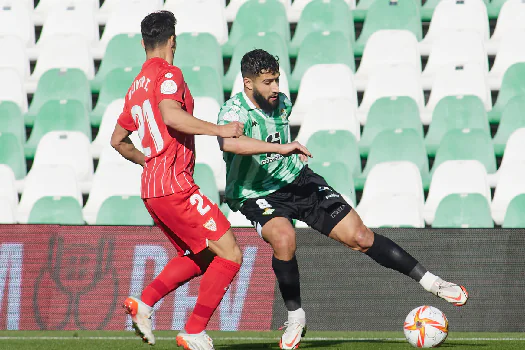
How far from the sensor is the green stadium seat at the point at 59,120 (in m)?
10.8

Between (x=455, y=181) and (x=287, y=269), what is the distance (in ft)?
14.6

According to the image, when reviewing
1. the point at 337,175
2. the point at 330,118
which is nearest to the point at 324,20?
the point at 330,118

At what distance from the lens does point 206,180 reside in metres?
9.35

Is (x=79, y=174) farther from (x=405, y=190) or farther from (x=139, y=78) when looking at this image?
(x=139, y=78)

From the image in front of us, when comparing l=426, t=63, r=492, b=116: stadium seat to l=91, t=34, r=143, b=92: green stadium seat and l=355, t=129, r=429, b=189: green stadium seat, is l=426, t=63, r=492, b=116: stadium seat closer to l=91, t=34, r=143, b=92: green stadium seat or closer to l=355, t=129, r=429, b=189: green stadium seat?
l=355, t=129, r=429, b=189: green stadium seat

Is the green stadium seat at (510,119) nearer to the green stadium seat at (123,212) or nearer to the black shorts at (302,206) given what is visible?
the green stadium seat at (123,212)

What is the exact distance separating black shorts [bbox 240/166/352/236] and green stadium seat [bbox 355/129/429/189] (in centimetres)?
435

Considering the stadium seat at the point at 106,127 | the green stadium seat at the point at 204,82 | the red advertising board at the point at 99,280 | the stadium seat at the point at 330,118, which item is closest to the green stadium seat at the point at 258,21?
the green stadium seat at the point at 204,82

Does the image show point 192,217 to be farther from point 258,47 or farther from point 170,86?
point 258,47

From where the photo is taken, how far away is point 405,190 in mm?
9188

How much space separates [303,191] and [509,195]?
4620mm

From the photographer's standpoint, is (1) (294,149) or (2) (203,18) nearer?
(1) (294,149)

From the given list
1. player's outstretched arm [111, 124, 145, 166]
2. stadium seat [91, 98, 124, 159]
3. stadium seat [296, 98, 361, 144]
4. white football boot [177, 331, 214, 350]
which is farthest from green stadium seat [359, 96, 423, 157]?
white football boot [177, 331, 214, 350]

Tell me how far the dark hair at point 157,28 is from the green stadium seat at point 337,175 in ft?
15.6
